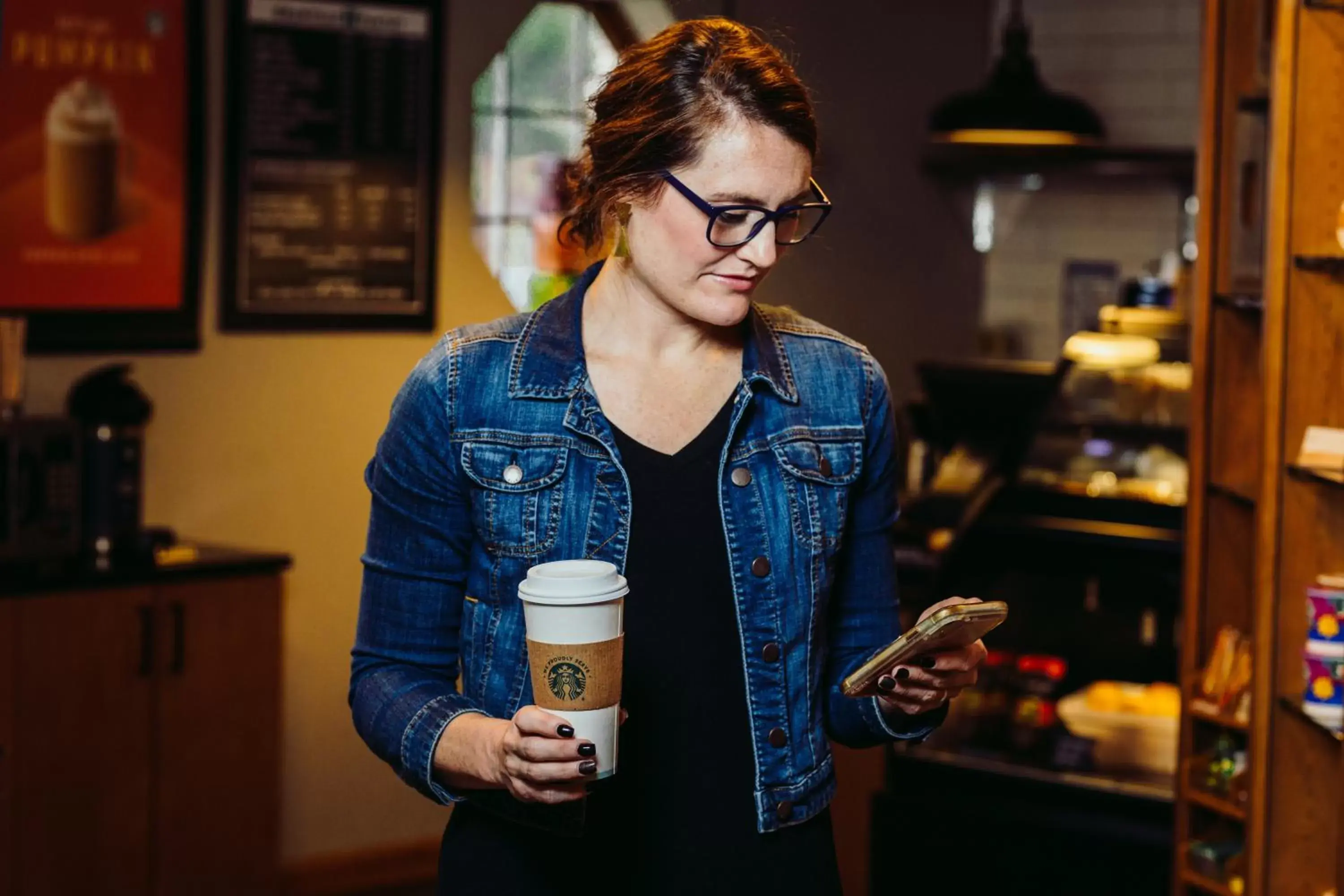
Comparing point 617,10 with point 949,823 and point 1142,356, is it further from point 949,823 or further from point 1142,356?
point 949,823

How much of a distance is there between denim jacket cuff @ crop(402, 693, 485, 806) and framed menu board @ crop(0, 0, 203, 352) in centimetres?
285

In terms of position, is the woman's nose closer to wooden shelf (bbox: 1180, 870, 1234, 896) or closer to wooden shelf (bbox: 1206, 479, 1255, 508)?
wooden shelf (bbox: 1206, 479, 1255, 508)

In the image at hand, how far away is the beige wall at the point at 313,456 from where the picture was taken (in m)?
4.32

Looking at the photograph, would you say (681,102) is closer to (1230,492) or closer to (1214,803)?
(1230,492)

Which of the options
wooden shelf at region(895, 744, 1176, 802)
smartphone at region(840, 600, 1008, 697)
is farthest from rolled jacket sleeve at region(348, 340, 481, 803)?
wooden shelf at region(895, 744, 1176, 802)

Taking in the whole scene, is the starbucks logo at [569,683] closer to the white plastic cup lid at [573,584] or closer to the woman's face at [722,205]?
the white plastic cup lid at [573,584]

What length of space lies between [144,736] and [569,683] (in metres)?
2.86

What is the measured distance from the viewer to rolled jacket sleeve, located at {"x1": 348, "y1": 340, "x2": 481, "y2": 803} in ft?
5.22

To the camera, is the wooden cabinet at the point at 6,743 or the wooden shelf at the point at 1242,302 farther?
the wooden cabinet at the point at 6,743

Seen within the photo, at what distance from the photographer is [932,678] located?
1542 millimetres

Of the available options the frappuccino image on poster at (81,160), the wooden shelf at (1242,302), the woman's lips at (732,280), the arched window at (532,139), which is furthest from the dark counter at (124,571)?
the woman's lips at (732,280)

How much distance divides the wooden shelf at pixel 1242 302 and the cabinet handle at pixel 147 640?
252cm

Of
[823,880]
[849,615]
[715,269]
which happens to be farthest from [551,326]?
[823,880]

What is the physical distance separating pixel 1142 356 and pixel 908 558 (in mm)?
780
